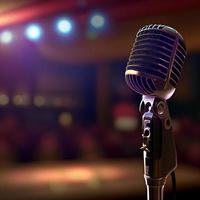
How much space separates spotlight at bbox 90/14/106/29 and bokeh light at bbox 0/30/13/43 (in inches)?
42.3

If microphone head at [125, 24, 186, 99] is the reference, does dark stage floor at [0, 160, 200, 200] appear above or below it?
above

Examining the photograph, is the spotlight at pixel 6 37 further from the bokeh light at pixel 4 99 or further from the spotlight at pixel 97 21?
the spotlight at pixel 97 21

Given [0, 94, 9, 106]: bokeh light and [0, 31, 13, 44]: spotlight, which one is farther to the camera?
[0, 94, 9, 106]: bokeh light

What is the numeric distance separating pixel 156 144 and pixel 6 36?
16.0ft

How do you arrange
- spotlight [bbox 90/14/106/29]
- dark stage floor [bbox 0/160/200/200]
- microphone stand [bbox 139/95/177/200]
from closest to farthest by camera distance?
microphone stand [bbox 139/95/177/200] → dark stage floor [bbox 0/160/200/200] → spotlight [bbox 90/14/106/29]

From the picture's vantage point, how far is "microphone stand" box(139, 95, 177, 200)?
60cm

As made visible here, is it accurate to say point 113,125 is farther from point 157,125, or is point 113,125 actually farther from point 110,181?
point 157,125

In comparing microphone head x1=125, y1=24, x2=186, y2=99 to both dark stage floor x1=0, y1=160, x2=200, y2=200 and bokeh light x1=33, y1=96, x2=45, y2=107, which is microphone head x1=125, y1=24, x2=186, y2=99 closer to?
dark stage floor x1=0, y1=160, x2=200, y2=200

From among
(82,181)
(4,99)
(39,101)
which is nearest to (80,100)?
(39,101)

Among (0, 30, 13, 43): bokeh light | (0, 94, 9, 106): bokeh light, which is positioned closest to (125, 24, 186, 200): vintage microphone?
(0, 30, 13, 43): bokeh light

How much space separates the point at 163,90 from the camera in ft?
1.99

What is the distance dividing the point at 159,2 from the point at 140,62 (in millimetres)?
3373

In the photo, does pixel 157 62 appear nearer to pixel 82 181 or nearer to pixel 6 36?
pixel 82 181

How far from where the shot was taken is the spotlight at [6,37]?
199 inches
